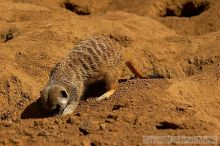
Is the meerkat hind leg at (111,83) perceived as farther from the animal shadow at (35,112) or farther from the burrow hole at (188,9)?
the burrow hole at (188,9)

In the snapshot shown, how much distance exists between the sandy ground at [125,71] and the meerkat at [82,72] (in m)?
0.13

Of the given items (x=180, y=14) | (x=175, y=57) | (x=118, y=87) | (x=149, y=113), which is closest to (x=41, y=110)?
(x=118, y=87)

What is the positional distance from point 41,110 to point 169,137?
56.3 inches

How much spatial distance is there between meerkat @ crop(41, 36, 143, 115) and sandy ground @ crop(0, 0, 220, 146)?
128mm

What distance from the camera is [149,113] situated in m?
3.56

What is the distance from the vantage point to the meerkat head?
396cm

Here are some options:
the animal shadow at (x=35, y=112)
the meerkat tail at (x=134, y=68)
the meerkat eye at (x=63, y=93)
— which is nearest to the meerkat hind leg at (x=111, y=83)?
the meerkat tail at (x=134, y=68)

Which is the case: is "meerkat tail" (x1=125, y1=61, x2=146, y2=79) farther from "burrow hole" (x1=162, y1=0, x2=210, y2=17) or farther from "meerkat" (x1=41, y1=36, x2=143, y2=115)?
"burrow hole" (x1=162, y1=0, x2=210, y2=17)

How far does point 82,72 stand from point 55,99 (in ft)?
1.84

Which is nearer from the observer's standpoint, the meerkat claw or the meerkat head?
the meerkat head

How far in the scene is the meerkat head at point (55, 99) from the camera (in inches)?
156

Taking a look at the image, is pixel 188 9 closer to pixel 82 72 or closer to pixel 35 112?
pixel 82 72

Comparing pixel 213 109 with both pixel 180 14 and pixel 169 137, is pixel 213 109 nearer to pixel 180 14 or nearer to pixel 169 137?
pixel 169 137

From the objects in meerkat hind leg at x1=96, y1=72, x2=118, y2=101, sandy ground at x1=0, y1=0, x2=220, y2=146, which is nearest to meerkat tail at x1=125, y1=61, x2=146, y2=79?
sandy ground at x1=0, y1=0, x2=220, y2=146
